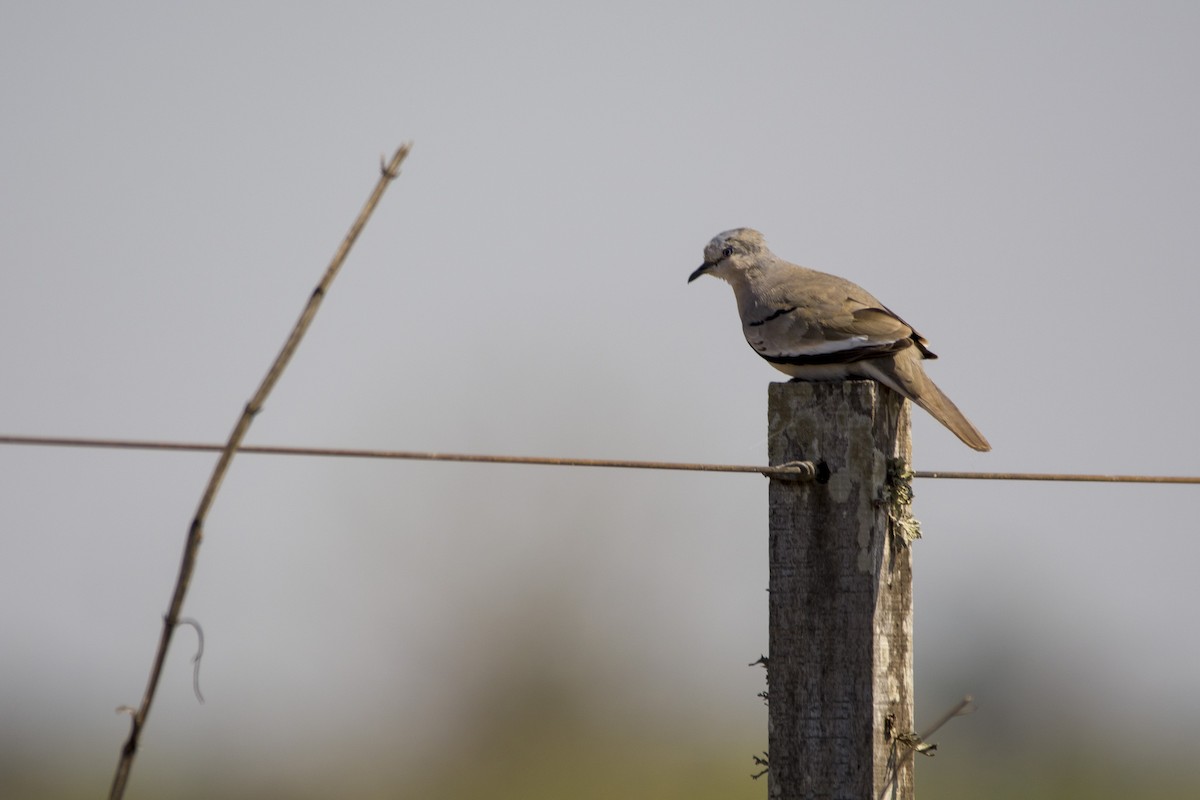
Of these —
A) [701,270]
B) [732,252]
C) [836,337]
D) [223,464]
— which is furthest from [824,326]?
[223,464]

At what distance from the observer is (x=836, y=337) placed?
530cm

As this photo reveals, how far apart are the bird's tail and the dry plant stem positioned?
10.8 feet

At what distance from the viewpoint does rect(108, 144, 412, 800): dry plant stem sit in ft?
4.88

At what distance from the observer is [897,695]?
392cm

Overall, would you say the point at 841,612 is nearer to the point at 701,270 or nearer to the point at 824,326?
the point at 824,326

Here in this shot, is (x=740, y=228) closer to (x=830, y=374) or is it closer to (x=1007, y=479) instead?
(x=830, y=374)

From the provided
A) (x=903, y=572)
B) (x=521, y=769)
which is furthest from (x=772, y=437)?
(x=521, y=769)

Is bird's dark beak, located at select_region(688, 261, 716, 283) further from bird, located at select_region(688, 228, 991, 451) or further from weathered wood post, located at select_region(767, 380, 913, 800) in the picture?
weathered wood post, located at select_region(767, 380, 913, 800)

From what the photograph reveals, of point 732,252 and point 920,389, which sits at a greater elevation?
point 732,252

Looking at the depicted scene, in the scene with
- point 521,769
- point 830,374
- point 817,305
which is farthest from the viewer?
point 521,769

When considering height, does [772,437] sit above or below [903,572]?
above

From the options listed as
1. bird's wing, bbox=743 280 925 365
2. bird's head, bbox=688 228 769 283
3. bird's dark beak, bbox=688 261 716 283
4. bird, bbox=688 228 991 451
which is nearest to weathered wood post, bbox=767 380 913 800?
bird, bbox=688 228 991 451

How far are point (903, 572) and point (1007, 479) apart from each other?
94 cm

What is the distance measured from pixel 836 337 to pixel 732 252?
2460 mm
